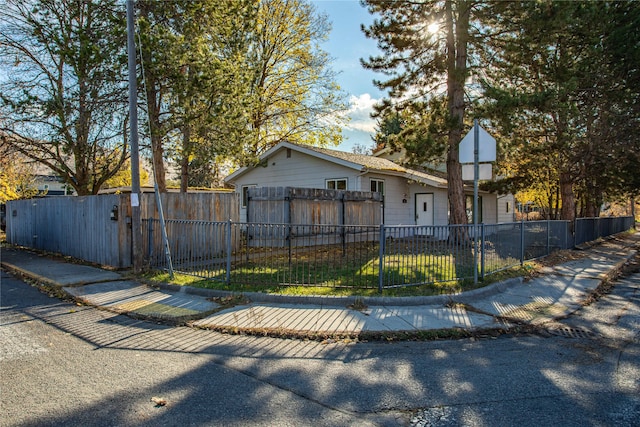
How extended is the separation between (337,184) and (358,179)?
1.27 meters

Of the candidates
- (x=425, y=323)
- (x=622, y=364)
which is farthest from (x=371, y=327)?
(x=622, y=364)

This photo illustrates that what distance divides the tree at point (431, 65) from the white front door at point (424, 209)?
515cm

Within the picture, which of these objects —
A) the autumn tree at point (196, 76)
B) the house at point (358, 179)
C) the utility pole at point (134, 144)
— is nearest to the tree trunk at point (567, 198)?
the house at point (358, 179)

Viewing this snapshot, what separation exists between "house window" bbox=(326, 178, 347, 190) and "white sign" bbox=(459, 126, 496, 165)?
9.26 metres

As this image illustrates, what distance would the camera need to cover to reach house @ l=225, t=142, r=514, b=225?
17047 mm

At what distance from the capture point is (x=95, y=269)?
9984 mm

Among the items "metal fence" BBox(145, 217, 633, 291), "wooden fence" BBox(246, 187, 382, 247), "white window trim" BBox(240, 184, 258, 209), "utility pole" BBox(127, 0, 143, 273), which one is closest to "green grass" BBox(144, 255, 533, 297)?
"metal fence" BBox(145, 217, 633, 291)

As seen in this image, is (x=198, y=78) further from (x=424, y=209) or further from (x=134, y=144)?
(x=424, y=209)

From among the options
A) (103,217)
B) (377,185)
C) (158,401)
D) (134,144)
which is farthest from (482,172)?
(377,185)

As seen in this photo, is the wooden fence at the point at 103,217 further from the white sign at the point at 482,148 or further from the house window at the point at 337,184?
the white sign at the point at 482,148

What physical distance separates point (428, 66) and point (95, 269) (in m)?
12.5

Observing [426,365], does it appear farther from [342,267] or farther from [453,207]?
[453,207]

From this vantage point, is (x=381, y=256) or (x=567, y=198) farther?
(x=567, y=198)

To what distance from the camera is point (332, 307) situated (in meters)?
6.59
